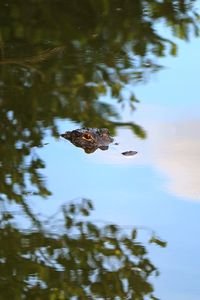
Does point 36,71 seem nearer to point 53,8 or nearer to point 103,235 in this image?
point 53,8

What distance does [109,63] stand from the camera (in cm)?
605

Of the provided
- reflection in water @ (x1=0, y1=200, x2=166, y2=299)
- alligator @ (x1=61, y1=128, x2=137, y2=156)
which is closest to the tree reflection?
alligator @ (x1=61, y1=128, x2=137, y2=156)

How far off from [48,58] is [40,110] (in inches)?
34.7

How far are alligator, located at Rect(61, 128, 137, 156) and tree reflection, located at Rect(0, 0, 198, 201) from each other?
0.59 feet

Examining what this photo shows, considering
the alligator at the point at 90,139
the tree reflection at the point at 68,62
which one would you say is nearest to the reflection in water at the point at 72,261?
the tree reflection at the point at 68,62

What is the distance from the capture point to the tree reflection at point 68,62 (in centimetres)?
478

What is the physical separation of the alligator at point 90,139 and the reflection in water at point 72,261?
0.78 meters

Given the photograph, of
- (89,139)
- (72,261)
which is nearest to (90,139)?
(89,139)

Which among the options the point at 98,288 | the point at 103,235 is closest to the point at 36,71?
the point at 103,235

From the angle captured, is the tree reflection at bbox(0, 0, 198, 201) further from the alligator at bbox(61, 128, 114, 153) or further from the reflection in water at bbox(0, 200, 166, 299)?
the reflection in water at bbox(0, 200, 166, 299)

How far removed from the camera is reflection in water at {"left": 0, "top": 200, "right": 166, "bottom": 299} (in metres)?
3.37

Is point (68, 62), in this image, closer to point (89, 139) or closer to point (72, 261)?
point (89, 139)

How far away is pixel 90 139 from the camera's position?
15.5 feet

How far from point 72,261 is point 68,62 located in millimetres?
2632
